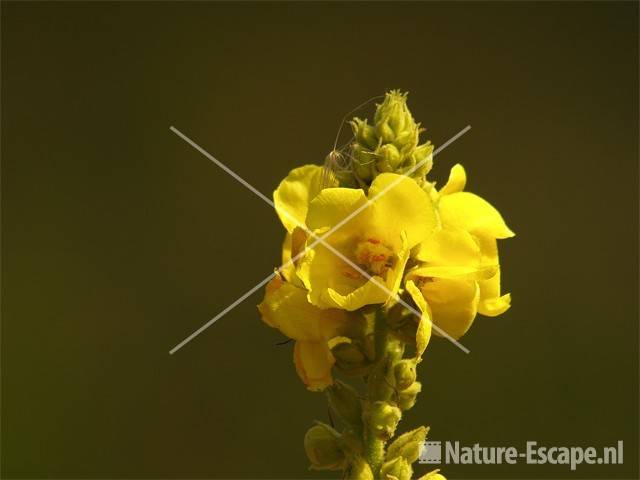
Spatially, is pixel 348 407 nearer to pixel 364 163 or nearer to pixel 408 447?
pixel 408 447

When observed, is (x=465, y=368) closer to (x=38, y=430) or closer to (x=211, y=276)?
(x=211, y=276)

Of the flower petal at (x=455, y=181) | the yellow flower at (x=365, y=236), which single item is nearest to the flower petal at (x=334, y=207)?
the yellow flower at (x=365, y=236)

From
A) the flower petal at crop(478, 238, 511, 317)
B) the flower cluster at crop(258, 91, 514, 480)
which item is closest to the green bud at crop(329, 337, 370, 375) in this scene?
the flower cluster at crop(258, 91, 514, 480)

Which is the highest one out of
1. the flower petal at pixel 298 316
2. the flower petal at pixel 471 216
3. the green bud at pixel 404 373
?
the flower petal at pixel 471 216

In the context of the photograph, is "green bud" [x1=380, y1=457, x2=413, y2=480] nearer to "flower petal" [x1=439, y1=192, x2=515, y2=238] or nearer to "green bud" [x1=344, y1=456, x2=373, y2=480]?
"green bud" [x1=344, y1=456, x2=373, y2=480]

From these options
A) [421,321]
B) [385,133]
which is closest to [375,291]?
[421,321]

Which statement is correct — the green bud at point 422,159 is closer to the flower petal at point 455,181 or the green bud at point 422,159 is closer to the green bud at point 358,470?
the flower petal at point 455,181

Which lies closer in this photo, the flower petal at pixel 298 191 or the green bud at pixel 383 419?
the green bud at pixel 383 419

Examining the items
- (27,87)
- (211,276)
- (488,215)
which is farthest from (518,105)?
(488,215)
